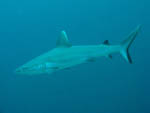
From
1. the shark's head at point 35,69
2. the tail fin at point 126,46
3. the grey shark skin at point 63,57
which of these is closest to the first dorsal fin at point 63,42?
the grey shark skin at point 63,57

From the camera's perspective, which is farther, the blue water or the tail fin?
the blue water

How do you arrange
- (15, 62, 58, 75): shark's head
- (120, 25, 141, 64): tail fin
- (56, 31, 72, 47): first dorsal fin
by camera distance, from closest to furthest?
(15, 62, 58, 75): shark's head, (56, 31, 72, 47): first dorsal fin, (120, 25, 141, 64): tail fin

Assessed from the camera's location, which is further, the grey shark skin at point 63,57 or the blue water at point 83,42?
the blue water at point 83,42

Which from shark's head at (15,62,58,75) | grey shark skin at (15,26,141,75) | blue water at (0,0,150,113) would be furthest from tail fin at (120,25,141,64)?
blue water at (0,0,150,113)

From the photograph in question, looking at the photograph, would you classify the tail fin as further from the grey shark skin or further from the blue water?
the blue water

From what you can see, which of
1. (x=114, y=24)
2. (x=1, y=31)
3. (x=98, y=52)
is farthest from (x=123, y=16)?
(x=98, y=52)

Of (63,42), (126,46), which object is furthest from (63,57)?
(126,46)

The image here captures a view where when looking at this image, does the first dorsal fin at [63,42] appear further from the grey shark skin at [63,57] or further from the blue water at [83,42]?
the blue water at [83,42]

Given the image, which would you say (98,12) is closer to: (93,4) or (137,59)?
(93,4)

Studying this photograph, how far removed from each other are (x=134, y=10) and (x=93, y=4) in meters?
2.62

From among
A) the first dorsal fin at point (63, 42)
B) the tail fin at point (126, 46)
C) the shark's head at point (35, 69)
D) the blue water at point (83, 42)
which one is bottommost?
the shark's head at point (35, 69)

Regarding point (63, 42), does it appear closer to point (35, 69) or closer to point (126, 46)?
point (35, 69)

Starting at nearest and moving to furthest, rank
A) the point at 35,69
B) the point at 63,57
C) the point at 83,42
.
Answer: the point at 35,69, the point at 63,57, the point at 83,42

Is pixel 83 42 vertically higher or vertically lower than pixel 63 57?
higher
